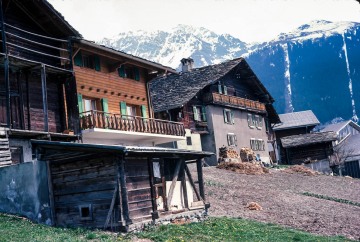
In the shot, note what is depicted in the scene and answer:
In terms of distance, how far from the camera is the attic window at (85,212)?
16844 millimetres

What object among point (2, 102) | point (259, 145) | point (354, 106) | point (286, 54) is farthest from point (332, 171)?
point (286, 54)

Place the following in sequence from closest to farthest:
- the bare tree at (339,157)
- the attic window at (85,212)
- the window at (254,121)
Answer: the attic window at (85,212), the window at (254,121), the bare tree at (339,157)

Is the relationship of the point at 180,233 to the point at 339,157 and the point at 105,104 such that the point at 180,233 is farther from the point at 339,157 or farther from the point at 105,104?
the point at 339,157

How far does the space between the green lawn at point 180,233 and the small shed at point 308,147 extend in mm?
39541

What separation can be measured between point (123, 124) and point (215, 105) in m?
17.5

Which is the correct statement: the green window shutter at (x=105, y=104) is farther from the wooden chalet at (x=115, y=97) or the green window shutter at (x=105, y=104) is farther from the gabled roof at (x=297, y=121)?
the gabled roof at (x=297, y=121)

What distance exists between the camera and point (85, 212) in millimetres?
17125

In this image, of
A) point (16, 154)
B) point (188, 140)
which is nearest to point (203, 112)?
point (188, 140)

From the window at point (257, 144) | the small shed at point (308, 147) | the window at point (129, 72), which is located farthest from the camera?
the small shed at point (308, 147)

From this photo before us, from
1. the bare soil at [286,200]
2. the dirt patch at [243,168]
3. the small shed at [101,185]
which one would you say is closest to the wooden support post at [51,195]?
the small shed at [101,185]

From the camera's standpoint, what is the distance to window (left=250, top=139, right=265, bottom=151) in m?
51.2

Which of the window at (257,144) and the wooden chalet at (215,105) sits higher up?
the wooden chalet at (215,105)

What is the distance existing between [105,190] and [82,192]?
1011 millimetres

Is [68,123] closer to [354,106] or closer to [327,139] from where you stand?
[327,139]
